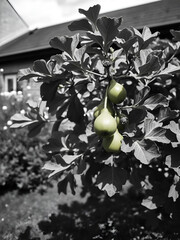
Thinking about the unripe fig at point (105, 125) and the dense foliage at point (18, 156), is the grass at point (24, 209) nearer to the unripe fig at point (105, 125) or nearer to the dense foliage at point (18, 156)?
the dense foliage at point (18, 156)

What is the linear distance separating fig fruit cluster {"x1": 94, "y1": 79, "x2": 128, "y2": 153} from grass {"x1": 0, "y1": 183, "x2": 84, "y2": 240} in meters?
2.25

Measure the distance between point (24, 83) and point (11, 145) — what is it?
3615 mm

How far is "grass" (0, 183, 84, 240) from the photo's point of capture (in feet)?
10.6

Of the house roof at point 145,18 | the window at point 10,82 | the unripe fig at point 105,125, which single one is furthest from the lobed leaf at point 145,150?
the window at point 10,82

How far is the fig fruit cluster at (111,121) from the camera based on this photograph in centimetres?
127

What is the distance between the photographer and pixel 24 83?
24.2ft

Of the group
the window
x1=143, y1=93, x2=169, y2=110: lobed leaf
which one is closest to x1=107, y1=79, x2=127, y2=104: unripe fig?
x1=143, y1=93, x2=169, y2=110: lobed leaf

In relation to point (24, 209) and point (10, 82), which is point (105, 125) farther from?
point (10, 82)

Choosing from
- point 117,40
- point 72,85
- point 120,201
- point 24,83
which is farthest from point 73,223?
point 24,83

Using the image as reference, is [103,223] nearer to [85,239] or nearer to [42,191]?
[85,239]

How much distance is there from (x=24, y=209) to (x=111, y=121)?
128 inches

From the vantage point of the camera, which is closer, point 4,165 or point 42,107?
point 42,107

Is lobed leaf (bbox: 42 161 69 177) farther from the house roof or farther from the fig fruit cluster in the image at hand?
the house roof

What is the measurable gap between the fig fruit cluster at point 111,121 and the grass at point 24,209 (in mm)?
2253
